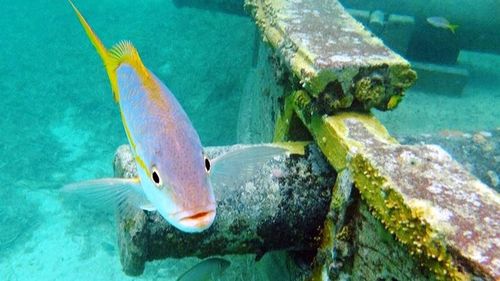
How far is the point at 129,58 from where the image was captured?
150 centimetres

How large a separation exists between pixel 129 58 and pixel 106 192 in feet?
1.57

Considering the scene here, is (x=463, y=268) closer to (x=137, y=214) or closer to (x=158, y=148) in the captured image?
(x=158, y=148)

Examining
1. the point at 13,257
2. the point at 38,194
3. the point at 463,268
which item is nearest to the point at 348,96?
the point at 463,268

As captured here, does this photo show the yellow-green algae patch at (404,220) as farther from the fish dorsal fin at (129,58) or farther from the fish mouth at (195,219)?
the fish dorsal fin at (129,58)

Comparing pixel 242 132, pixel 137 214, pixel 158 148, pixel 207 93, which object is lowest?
pixel 207 93

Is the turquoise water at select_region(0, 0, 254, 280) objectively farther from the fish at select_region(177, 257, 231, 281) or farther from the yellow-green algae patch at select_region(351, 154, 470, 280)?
the yellow-green algae patch at select_region(351, 154, 470, 280)

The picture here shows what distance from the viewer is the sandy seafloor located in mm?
6031

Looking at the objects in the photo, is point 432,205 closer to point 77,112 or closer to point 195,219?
point 195,219

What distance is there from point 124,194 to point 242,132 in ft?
15.6

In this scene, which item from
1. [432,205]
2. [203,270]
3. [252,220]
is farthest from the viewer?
[203,270]

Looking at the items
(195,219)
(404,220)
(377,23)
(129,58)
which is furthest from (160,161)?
(377,23)

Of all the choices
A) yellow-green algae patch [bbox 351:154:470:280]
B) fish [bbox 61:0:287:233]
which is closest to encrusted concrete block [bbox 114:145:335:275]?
yellow-green algae patch [bbox 351:154:470:280]

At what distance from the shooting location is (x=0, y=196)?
7.31 m

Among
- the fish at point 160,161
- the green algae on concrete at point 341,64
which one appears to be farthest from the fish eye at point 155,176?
the green algae on concrete at point 341,64
